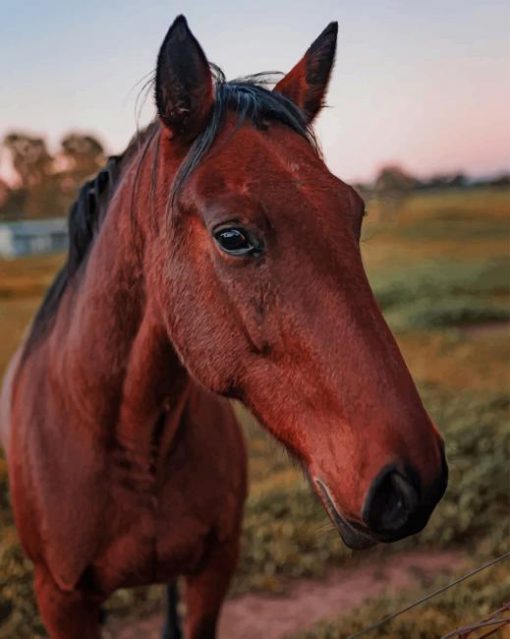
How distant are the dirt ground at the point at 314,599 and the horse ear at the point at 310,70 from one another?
3.20m

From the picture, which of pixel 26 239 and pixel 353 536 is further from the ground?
pixel 353 536

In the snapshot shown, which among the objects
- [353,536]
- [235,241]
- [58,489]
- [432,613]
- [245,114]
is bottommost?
[432,613]

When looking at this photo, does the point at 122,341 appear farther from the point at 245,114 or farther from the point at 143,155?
the point at 245,114

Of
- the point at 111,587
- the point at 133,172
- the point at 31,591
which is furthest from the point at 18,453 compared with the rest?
the point at 31,591

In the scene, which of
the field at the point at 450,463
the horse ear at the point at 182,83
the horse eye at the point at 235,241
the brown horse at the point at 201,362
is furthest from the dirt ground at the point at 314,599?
the horse ear at the point at 182,83

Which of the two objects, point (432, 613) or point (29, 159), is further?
point (29, 159)

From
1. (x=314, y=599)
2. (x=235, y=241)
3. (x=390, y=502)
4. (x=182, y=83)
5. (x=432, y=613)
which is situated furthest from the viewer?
(x=314, y=599)

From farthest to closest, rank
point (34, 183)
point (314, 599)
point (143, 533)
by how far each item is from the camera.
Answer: point (34, 183), point (314, 599), point (143, 533)

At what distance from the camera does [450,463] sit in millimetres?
5234

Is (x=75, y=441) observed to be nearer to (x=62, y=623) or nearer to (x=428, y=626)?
(x=62, y=623)

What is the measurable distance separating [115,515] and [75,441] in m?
0.28

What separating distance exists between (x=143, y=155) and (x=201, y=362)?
681mm

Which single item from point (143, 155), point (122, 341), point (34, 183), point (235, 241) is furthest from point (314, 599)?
point (34, 183)

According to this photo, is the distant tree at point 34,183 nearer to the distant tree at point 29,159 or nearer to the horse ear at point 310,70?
the distant tree at point 29,159
